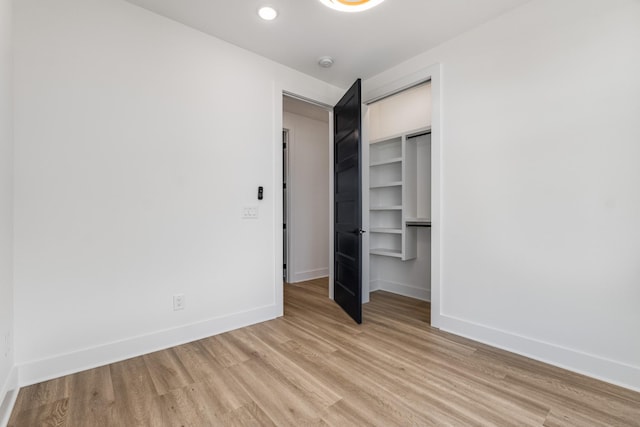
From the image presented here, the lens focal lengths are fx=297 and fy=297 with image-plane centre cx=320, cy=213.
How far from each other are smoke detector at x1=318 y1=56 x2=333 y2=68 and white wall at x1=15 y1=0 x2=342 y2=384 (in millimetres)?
540

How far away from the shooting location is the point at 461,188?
8.21 feet

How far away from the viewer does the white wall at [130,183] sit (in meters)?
1.81

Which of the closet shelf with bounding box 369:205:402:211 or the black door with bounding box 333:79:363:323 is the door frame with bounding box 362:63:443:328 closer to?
the black door with bounding box 333:79:363:323

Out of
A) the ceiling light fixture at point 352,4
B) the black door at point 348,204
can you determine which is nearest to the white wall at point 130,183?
the black door at point 348,204

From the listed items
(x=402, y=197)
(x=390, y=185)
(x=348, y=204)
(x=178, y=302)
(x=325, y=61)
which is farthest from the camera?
(x=390, y=185)

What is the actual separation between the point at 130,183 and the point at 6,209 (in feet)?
2.11

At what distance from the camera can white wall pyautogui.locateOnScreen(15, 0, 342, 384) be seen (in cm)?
181

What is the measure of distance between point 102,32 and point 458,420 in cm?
317

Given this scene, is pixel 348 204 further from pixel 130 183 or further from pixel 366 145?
pixel 130 183

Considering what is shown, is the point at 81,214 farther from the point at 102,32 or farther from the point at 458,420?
the point at 458,420

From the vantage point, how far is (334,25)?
2.34 meters

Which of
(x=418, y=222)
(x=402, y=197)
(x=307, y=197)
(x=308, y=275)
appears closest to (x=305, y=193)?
(x=307, y=197)

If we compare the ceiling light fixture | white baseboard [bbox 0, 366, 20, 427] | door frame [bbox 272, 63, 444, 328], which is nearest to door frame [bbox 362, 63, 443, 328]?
door frame [bbox 272, 63, 444, 328]

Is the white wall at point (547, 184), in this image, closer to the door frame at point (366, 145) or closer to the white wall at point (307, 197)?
the door frame at point (366, 145)
